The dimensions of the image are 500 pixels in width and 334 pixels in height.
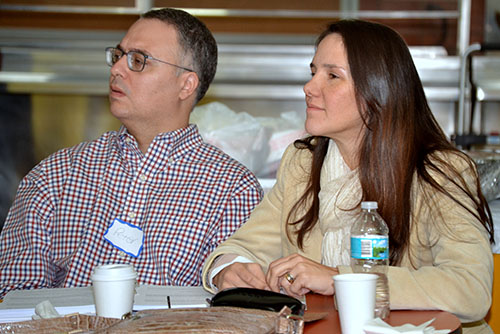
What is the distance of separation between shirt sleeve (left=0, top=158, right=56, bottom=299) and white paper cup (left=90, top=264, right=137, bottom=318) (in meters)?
0.75

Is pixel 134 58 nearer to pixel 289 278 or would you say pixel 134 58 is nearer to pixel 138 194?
pixel 138 194

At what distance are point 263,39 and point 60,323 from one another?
303 cm

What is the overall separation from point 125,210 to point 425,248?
86 centimetres

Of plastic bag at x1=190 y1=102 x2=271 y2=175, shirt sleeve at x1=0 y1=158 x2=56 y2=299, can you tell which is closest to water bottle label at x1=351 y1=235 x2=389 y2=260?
shirt sleeve at x1=0 y1=158 x2=56 y2=299

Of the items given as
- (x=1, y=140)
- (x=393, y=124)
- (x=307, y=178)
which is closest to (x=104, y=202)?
(x=307, y=178)

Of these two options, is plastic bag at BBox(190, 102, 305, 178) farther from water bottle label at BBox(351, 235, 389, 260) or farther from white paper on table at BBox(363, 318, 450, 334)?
white paper on table at BBox(363, 318, 450, 334)

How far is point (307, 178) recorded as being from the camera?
169 centimetres

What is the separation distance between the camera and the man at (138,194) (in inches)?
73.2

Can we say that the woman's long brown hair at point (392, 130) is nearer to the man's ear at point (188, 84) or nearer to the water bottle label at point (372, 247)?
the water bottle label at point (372, 247)

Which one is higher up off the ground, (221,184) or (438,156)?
(438,156)

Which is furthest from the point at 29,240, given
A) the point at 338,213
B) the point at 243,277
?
the point at 338,213

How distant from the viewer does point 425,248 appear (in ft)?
4.76

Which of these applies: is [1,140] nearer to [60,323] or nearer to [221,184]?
[221,184]

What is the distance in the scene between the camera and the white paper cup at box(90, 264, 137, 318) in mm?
1137
